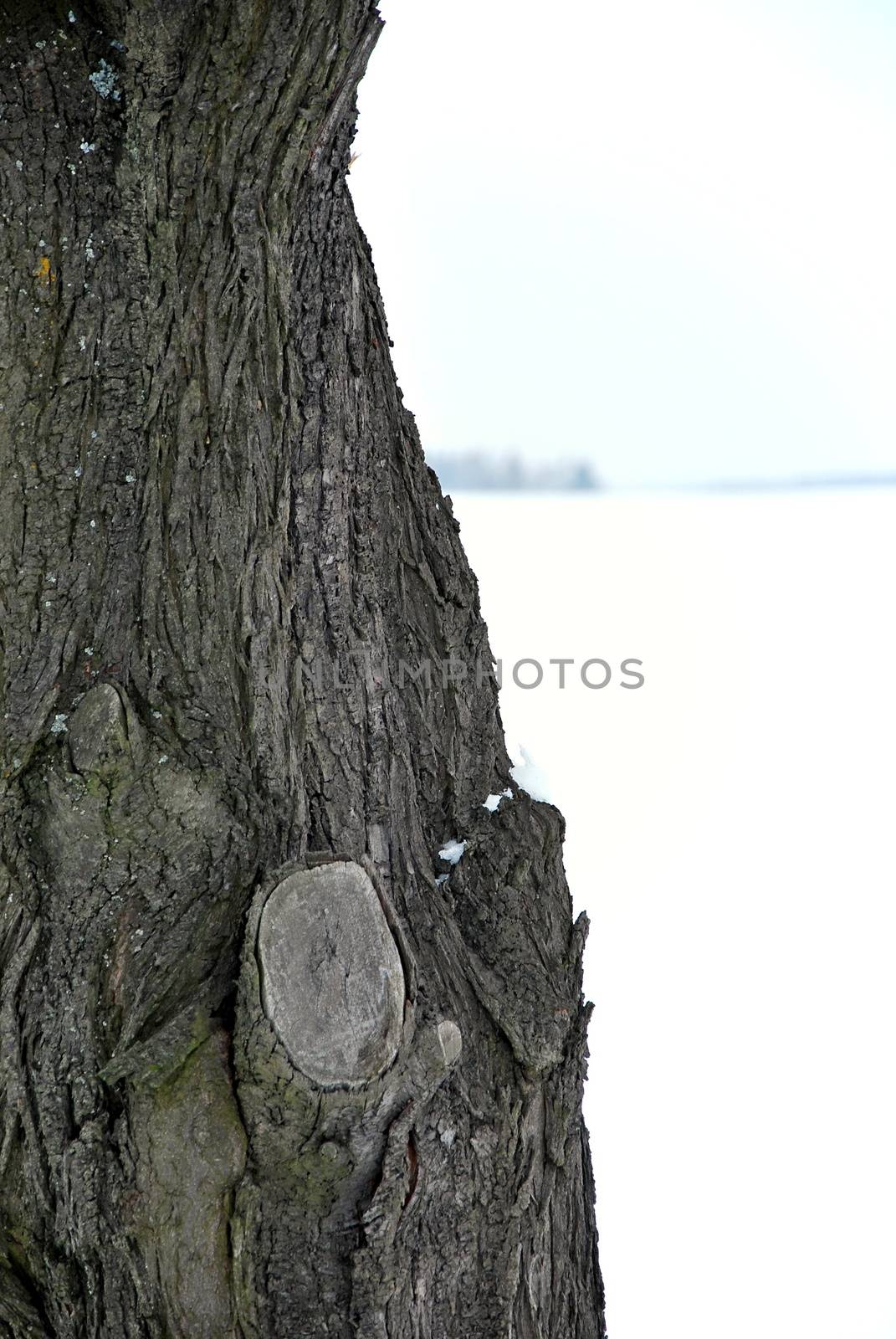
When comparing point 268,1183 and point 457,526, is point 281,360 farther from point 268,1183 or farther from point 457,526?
point 268,1183

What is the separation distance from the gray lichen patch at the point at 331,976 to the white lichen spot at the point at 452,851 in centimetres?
24

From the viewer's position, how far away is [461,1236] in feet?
3.54

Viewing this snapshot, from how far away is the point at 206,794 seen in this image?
1.06 meters

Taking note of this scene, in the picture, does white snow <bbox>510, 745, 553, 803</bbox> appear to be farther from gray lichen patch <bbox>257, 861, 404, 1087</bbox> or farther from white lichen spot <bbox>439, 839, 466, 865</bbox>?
gray lichen patch <bbox>257, 861, 404, 1087</bbox>

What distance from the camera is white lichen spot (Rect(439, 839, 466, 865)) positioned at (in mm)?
1266

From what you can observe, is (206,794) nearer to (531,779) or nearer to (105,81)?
(531,779)

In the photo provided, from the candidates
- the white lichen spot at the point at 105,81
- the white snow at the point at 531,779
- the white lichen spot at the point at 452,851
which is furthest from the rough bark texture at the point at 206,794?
the white snow at the point at 531,779

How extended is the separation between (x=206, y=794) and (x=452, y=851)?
1.05ft

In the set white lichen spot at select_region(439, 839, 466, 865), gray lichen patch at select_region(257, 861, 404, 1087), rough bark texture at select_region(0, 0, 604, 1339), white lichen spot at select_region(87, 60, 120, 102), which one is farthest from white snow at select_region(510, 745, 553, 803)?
white lichen spot at select_region(87, 60, 120, 102)

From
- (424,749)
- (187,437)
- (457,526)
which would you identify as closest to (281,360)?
(187,437)

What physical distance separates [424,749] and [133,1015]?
1.38 ft

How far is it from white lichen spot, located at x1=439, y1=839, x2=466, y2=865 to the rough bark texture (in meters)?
0.11

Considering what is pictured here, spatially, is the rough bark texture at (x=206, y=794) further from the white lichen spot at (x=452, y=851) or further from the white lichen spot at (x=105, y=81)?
the white lichen spot at (x=452, y=851)

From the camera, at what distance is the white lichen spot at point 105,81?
1027 millimetres
